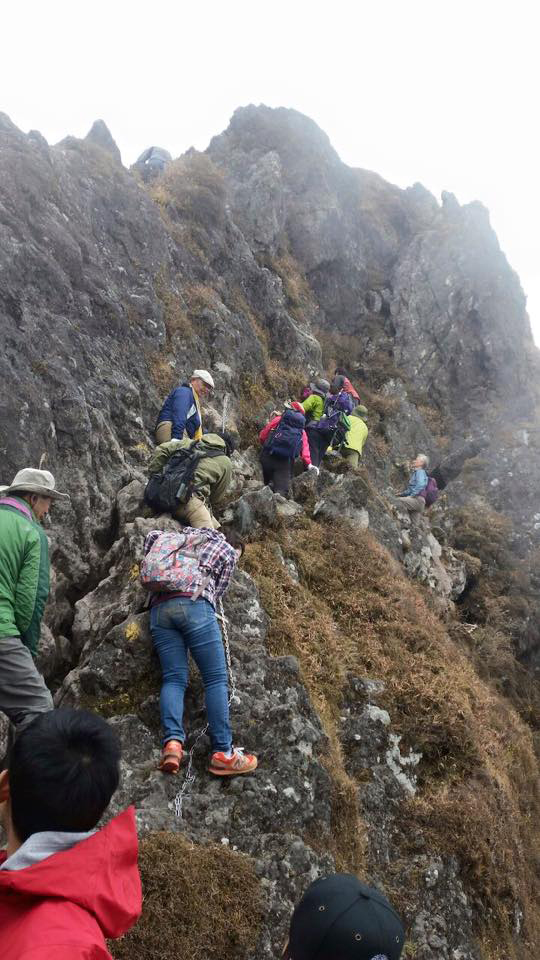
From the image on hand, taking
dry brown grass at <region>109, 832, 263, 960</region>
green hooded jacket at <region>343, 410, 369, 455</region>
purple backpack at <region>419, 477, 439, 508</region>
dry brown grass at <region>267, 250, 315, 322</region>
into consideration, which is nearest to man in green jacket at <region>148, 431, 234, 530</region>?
dry brown grass at <region>109, 832, 263, 960</region>

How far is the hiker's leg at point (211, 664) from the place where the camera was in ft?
20.5

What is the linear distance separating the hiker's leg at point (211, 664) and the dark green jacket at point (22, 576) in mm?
1449

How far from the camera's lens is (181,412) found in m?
11.8

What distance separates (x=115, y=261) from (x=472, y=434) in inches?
661

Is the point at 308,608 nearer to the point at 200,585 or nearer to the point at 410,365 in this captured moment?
the point at 200,585

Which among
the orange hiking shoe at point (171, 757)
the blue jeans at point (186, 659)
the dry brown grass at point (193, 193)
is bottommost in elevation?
the orange hiking shoe at point (171, 757)

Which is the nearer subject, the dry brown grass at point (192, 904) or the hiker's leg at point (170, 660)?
the dry brown grass at point (192, 904)

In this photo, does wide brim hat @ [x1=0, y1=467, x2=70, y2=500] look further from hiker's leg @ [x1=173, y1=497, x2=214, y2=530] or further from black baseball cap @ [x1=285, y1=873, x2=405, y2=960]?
black baseball cap @ [x1=285, y1=873, x2=405, y2=960]

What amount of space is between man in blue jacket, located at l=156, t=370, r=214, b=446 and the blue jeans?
18.3 ft

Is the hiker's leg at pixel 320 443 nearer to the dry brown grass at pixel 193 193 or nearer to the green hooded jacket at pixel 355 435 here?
the green hooded jacket at pixel 355 435

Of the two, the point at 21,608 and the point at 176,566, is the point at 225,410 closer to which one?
the point at 176,566

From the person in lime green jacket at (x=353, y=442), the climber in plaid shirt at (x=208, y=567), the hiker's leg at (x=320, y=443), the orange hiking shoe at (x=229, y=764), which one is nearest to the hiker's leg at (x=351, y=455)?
the person in lime green jacket at (x=353, y=442)

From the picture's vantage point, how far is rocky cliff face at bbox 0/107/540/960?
6.55 meters

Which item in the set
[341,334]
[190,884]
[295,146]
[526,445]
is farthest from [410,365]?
[190,884]
